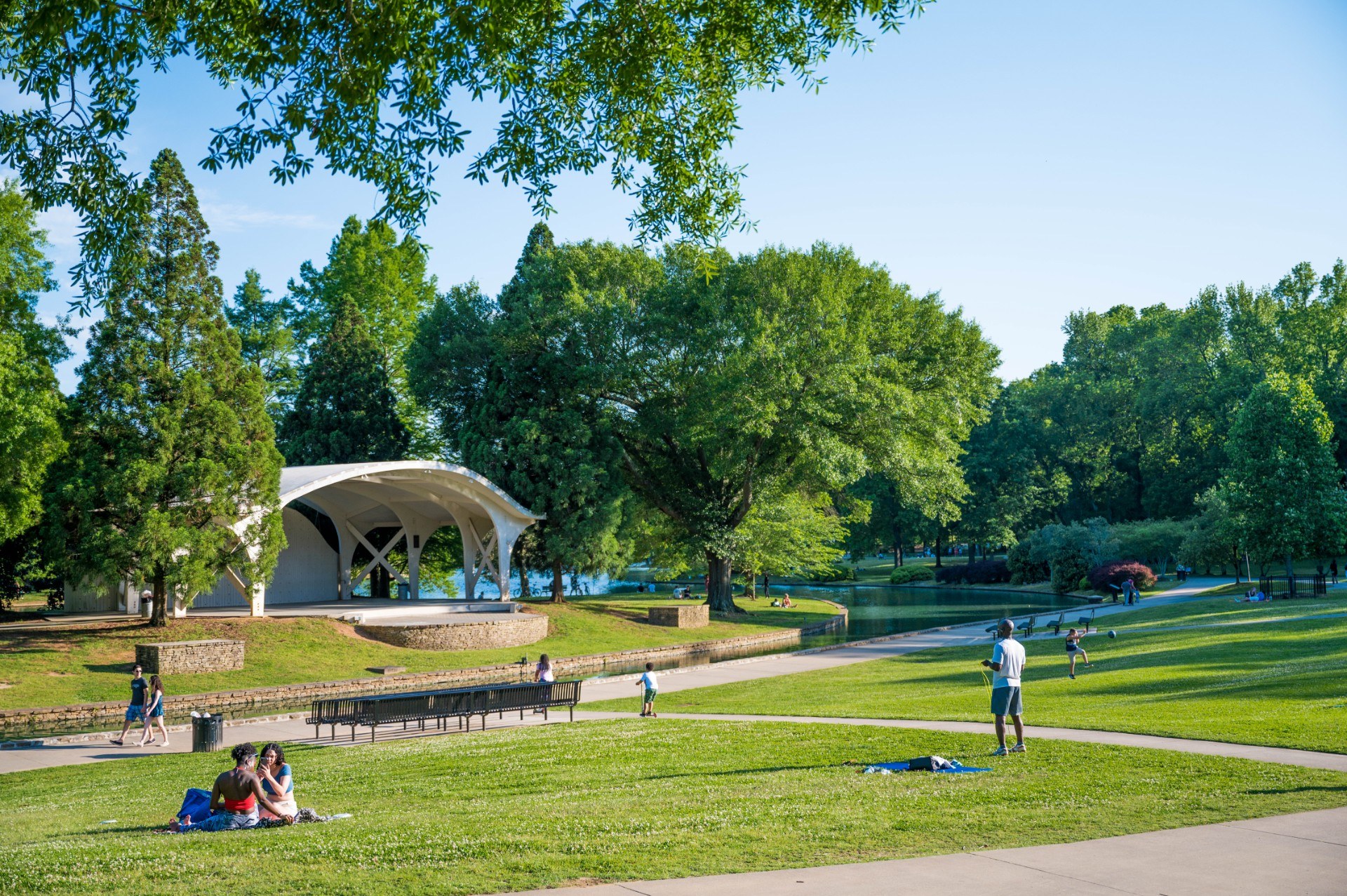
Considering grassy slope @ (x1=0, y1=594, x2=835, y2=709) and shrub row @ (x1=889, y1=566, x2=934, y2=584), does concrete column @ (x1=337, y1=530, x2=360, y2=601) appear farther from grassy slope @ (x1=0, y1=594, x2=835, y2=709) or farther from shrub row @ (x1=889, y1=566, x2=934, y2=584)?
shrub row @ (x1=889, y1=566, x2=934, y2=584)

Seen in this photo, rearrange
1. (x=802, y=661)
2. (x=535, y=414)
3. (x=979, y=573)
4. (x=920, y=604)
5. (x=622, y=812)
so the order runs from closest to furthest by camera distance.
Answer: (x=622, y=812) < (x=802, y=661) < (x=535, y=414) < (x=920, y=604) < (x=979, y=573)

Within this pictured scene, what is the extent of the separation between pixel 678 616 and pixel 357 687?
16.6 m

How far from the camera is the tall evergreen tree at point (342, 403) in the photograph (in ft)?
166

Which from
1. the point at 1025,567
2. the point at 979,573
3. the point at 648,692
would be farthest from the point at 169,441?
the point at 979,573

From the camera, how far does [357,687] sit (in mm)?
27828

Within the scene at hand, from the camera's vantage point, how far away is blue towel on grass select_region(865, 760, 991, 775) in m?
11.2

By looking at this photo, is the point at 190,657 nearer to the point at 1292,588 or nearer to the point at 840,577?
the point at 1292,588

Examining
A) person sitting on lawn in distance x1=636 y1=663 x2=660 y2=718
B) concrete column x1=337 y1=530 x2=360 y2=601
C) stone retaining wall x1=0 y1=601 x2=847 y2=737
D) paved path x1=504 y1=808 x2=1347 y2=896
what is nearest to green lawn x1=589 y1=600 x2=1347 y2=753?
person sitting on lawn in distance x1=636 y1=663 x2=660 y2=718

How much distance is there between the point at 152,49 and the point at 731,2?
230 inches

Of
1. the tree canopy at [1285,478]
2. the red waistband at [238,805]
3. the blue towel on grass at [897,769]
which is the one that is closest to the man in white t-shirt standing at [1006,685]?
the blue towel on grass at [897,769]

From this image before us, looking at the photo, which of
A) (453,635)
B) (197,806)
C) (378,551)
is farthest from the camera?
(378,551)

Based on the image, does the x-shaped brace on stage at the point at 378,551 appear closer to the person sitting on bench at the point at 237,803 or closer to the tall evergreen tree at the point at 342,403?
the tall evergreen tree at the point at 342,403

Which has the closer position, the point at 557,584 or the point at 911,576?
the point at 557,584

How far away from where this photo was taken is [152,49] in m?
10.2
